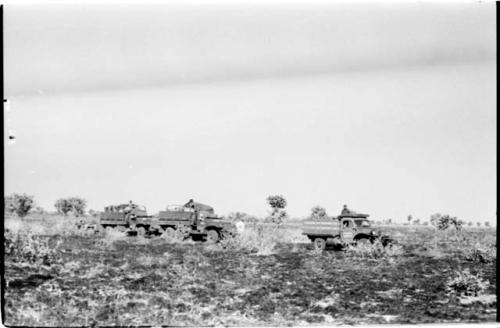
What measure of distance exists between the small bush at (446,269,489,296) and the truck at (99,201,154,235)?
5.13 m

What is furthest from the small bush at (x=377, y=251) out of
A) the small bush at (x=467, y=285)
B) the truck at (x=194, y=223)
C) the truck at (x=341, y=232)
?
the truck at (x=194, y=223)

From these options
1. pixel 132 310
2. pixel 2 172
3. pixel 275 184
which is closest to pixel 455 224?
pixel 275 184

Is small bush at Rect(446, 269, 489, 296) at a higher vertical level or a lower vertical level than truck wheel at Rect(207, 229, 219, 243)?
lower

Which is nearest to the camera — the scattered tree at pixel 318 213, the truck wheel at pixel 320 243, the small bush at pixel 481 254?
the small bush at pixel 481 254

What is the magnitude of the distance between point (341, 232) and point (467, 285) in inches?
110

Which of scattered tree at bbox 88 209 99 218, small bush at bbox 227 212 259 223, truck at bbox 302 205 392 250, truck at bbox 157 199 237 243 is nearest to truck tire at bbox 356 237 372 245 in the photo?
truck at bbox 302 205 392 250

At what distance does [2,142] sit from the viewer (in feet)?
20.7

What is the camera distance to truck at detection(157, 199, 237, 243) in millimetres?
8663

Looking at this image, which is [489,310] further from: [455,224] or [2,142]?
[2,142]

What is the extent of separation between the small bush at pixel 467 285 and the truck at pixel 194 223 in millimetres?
3980

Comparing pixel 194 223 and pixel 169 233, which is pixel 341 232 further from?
pixel 169 233

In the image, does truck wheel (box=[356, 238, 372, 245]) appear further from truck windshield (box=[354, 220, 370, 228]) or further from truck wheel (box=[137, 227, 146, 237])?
truck wheel (box=[137, 227, 146, 237])

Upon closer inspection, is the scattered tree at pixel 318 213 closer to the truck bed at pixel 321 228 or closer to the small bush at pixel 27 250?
the truck bed at pixel 321 228

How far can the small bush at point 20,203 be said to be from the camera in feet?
21.7
